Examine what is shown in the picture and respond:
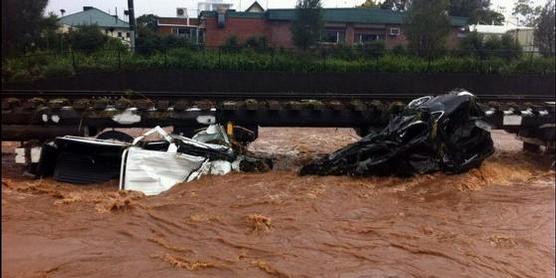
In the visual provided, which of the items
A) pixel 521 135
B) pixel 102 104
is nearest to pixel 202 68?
pixel 102 104

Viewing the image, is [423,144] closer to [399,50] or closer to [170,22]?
[399,50]

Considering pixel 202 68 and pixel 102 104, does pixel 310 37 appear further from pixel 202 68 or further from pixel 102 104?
pixel 102 104

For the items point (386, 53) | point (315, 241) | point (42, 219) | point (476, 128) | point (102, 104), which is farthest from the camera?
point (386, 53)

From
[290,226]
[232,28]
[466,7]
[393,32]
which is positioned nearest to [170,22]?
[232,28]

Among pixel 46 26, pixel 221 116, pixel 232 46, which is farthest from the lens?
pixel 232 46

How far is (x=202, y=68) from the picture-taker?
1834 centimetres

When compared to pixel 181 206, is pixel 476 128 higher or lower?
higher

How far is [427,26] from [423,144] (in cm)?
1541

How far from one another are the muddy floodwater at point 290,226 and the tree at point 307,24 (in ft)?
47.1

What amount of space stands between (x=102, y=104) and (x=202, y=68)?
9.50m

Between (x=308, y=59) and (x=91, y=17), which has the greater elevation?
(x=308, y=59)

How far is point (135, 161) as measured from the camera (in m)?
7.40

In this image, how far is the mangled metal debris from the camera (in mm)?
7375

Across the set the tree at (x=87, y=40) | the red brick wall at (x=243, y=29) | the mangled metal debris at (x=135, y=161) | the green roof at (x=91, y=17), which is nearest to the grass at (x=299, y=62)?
the tree at (x=87, y=40)
